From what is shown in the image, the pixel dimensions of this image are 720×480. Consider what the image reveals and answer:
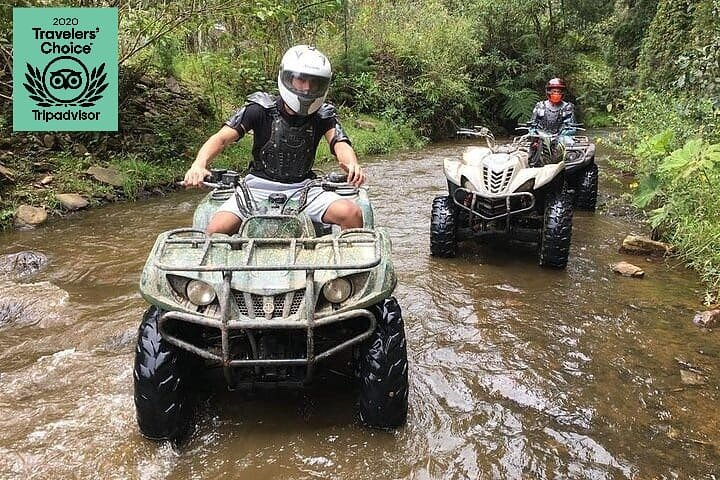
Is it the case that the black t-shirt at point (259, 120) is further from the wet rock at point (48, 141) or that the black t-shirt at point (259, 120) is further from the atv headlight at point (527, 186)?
the wet rock at point (48, 141)

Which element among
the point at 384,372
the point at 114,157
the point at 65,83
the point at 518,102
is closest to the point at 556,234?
the point at 384,372

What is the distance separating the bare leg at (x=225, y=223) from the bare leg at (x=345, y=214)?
1.66 feet

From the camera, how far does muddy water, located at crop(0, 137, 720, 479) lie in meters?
2.62

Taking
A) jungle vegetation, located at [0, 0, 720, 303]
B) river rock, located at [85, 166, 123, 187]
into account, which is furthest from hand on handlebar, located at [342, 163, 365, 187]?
river rock, located at [85, 166, 123, 187]

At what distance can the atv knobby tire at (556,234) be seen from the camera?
515 centimetres

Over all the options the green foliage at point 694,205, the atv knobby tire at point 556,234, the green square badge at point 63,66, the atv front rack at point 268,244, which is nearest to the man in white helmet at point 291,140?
the atv front rack at point 268,244

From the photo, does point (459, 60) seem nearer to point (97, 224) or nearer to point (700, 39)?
point (700, 39)

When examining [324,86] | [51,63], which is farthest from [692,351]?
[51,63]

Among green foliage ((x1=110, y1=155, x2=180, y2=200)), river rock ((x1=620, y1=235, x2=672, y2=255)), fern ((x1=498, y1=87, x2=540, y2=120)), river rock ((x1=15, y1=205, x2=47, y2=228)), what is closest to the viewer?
river rock ((x1=620, y1=235, x2=672, y2=255))

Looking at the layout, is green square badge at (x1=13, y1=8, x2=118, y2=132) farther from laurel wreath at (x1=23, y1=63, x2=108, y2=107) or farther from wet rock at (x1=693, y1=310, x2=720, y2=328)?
wet rock at (x1=693, y1=310, x2=720, y2=328)

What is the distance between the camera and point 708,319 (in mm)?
4043

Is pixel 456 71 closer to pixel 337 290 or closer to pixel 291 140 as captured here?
pixel 291 140

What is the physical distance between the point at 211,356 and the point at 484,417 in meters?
1.41

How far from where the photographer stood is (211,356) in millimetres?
2486
